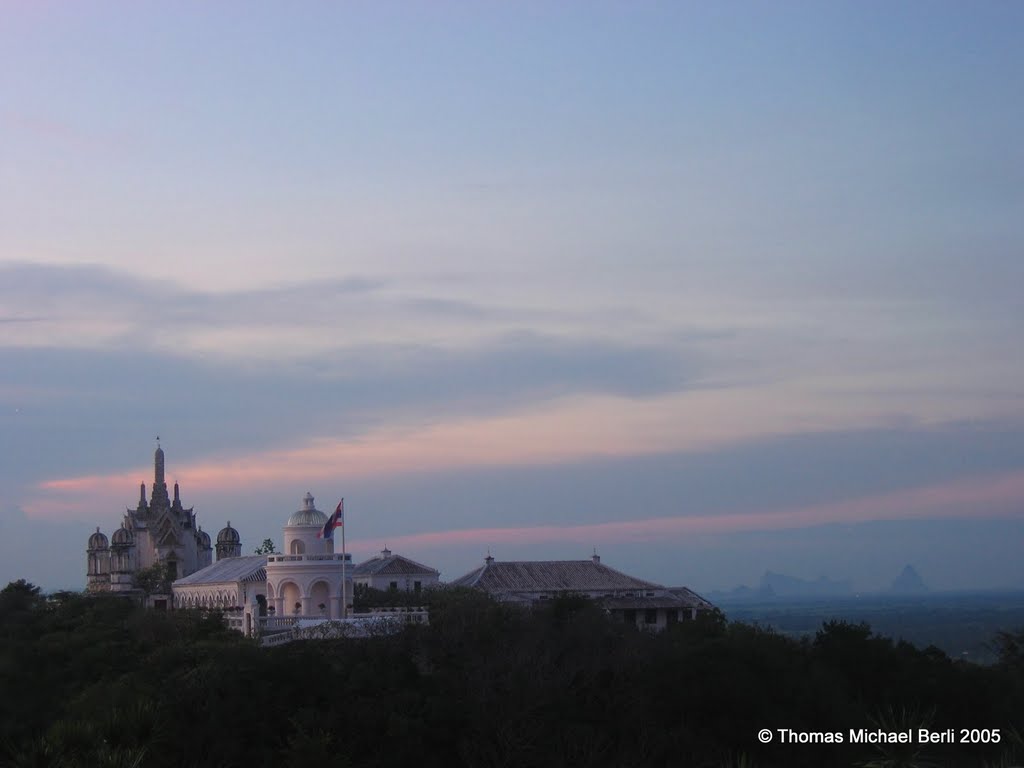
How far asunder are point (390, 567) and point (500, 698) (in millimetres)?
37969

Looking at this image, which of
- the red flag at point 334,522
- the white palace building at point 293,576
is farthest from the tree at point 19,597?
the red flag at point 334,522

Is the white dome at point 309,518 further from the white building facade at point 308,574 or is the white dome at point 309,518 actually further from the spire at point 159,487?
the spire at point 159,487

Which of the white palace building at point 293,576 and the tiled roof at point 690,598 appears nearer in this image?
the white palace building at point 293,576

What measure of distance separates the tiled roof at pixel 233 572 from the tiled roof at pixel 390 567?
257 inches

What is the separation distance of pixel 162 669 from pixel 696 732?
2083cm

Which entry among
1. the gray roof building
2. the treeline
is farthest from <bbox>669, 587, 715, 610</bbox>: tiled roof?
the treeline

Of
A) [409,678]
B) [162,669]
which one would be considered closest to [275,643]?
[162,669]

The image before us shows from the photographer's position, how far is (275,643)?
65.7m

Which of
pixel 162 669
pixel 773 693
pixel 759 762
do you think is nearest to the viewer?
pixel 759 762

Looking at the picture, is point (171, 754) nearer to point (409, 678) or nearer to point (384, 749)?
point (384, 749)

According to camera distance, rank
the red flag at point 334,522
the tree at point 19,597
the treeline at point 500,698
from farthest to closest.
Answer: the tree at point 19,597
the red flag at point 334,522
the treeline at point 500,698

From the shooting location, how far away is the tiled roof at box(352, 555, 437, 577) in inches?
3563

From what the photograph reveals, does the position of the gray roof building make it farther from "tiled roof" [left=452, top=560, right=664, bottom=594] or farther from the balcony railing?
the balcony railing

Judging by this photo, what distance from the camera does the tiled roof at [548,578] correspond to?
296 ft
